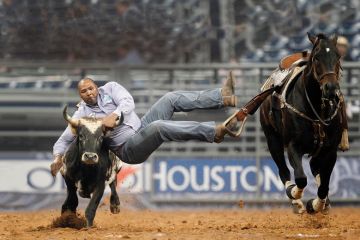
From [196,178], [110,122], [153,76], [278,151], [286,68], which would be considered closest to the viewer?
[110,122]

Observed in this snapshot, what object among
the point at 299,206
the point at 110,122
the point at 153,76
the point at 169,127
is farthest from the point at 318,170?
the point at 153,76

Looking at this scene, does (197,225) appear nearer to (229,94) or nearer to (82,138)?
(229,94)

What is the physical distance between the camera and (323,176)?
9.58 metres

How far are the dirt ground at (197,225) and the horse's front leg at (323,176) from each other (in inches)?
8.2

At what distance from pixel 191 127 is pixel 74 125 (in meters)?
1.13

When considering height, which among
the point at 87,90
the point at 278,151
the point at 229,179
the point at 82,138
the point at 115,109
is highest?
the point at 87,90

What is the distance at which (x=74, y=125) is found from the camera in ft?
29.3

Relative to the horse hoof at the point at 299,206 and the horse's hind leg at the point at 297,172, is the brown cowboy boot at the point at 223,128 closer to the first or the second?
the horse's hind leg at the point at 297,172

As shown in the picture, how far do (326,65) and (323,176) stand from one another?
138 cm

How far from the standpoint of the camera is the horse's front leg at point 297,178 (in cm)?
936

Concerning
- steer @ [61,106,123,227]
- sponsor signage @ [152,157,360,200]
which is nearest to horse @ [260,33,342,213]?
steer @ [61,106,123,227]

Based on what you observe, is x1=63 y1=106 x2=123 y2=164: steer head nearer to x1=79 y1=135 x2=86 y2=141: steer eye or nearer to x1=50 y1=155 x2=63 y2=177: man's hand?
x1=79 y1=135 x2=86 y2=141: steer eye

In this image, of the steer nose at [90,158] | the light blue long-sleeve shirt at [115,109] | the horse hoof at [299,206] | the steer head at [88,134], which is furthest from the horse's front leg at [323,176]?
the steer nose at [90,158]

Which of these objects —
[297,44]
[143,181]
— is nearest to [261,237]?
[143,181]
